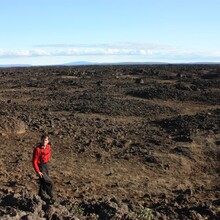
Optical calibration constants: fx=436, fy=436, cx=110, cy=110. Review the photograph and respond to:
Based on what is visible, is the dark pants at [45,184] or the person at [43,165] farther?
the dark pants at [45,184]

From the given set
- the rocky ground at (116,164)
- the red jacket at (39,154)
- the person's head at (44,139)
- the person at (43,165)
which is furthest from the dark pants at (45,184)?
the person's head at (44,139)

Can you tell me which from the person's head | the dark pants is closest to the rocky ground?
the dark pants

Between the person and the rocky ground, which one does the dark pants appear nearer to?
the person

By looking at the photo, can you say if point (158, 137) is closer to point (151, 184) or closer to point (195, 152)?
point (195, 152)

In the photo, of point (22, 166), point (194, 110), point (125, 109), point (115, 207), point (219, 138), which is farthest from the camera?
point (194, 110)

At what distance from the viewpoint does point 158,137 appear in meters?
15.3

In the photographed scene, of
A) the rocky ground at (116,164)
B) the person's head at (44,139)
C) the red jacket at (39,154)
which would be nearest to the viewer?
the rocky ground at (116,164)

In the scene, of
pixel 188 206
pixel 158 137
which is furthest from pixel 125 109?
pixel 188 206

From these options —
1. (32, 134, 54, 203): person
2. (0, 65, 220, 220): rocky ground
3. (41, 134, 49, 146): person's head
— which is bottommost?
(0, 65, 220, 220): rocky ground

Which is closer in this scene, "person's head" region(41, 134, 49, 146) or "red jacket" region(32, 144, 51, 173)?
"person's head" region(41, 134, 49, 146)

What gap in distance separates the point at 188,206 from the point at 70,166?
4397 mm

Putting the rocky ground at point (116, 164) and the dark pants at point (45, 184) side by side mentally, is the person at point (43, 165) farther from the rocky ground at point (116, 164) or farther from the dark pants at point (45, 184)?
the rocky ground at point (116, 164)

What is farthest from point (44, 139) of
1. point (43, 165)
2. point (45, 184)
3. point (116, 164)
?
point (116, 164)

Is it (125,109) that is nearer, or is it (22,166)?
(22,166)
